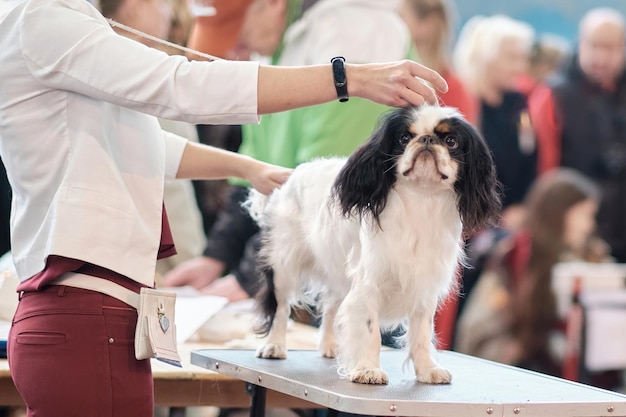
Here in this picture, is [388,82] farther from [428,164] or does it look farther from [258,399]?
[258,399]

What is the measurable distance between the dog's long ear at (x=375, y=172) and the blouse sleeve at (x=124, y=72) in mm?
425

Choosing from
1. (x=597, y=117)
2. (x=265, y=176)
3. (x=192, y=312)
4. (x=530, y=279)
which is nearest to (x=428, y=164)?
(x=265, y=176)

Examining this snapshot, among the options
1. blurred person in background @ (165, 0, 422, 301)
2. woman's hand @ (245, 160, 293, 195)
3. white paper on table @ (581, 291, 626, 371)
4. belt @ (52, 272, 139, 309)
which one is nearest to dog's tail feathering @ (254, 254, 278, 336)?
woman's hand @ (245, 160, 293, 195)

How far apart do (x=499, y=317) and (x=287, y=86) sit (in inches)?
174

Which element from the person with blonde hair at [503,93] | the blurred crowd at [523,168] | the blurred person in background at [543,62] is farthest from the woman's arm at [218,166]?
the blurred person in background at [543,62]

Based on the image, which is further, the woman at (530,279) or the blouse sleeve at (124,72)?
the woman at (530,279)

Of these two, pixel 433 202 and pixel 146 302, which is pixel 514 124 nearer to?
pixel 433 202

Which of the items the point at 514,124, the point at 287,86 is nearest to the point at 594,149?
the point at 514,124

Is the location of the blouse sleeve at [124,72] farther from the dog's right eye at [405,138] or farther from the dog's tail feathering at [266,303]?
the dog's tail feathering at [266,303]

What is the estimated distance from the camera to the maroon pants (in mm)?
1804

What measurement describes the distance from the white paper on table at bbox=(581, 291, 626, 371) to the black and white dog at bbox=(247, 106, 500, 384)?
10.9 ft

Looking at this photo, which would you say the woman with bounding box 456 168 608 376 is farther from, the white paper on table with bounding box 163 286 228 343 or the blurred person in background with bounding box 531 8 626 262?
the white paper on table with bounding box 163 286 228 343

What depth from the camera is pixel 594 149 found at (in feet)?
20.4

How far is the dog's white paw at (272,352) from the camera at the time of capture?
250 centimetres
